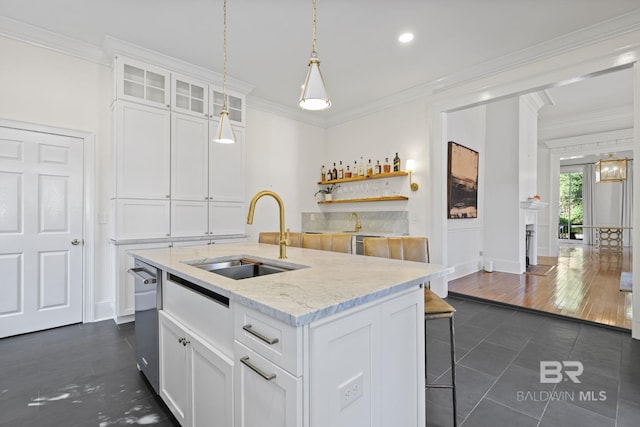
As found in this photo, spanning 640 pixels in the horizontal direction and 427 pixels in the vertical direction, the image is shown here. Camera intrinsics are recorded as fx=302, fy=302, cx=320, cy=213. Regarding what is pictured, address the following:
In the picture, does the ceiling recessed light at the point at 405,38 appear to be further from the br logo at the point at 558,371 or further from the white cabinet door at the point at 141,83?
the br logo at the point at 558,371

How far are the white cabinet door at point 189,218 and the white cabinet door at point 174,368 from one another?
197 centimetres

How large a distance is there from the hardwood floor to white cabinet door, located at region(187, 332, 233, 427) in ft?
11.6

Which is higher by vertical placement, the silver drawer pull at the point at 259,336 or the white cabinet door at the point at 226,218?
the white cabinet door at the point at 226,218

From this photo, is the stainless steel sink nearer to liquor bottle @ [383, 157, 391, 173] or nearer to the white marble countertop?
the white marble countertop

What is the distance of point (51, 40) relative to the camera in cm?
295

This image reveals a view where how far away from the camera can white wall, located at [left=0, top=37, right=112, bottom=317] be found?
9.28 feet

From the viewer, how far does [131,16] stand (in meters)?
2.69

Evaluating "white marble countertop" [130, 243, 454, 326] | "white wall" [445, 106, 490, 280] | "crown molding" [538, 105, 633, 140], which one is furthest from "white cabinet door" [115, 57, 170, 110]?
"crown molding" [538, 105, 633, 140]

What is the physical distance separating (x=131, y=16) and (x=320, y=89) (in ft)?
7.61

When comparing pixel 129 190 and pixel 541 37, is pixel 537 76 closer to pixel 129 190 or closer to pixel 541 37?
pixel 541 37

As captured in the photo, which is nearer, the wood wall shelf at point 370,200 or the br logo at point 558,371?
the br logo at point 558,371

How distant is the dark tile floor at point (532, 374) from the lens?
5.59ft

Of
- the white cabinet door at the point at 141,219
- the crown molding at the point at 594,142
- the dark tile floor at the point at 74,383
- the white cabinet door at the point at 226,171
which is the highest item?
the crown molding at the point at 594,142

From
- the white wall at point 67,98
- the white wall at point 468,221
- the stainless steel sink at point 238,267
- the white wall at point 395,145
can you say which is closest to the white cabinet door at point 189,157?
the white wall at point 67,98
